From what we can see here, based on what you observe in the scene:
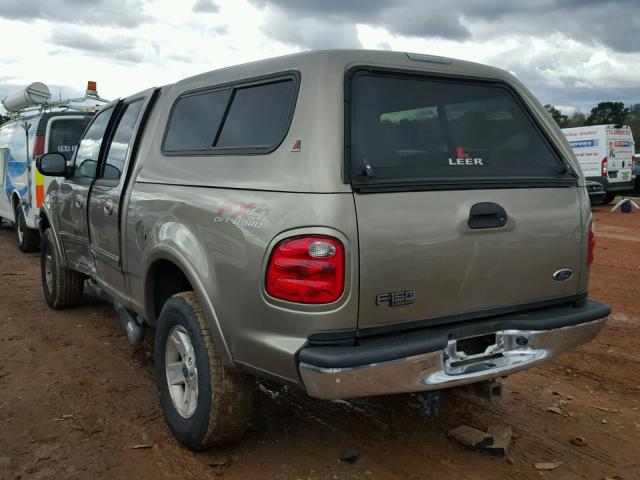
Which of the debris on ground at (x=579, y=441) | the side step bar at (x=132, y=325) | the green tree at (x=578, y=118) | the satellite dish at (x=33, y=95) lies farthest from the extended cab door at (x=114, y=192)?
the green tree at (x=578, y=118)

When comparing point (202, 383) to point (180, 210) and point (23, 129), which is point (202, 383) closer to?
point (180, 210)

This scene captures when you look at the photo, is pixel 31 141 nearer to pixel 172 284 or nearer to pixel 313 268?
pixel 172 284

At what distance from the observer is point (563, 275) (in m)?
3.11

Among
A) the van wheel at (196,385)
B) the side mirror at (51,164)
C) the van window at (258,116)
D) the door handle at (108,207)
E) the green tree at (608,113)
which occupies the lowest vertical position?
the van wheel at (196,385)

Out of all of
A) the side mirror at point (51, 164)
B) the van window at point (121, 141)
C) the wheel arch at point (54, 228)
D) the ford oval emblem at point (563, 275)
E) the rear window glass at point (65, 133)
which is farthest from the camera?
the rear window glass at point (65, 133)

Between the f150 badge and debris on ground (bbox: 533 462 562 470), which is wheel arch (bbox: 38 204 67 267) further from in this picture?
debris on ground (bbox: 533 462 562 470)

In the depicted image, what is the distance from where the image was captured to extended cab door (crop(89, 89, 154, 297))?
13.4 ft

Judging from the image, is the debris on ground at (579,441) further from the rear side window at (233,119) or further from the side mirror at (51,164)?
the side mirror at (51,164)

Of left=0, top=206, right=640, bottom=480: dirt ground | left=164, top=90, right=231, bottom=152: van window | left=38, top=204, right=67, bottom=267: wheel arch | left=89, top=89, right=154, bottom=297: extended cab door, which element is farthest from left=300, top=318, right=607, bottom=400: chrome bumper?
left=38, top=204, right=67, bottom=267: wheel arch

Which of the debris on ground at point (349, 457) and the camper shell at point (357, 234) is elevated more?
the camper shell at point (357, 234)

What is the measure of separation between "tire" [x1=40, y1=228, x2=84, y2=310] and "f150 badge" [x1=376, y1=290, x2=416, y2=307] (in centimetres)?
397

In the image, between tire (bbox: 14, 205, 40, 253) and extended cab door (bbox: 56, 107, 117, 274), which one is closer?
extended cab door (bbox: 56, 107, 117, 274)

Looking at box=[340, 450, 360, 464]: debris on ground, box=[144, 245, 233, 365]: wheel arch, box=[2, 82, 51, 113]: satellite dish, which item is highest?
box=[2, 82, 51, 113]: satellite dish

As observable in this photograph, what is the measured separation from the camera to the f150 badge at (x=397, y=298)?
8.53ft
